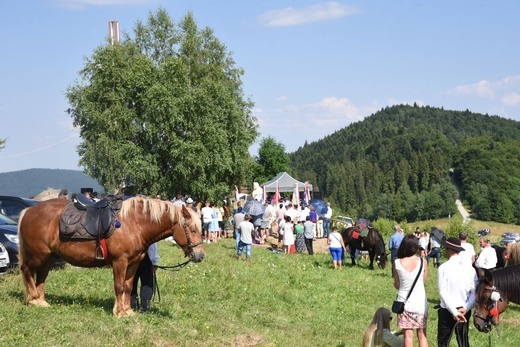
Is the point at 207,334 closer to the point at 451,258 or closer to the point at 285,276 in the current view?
the point at 451,258

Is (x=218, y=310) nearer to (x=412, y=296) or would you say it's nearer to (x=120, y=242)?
(x=120, y=242)

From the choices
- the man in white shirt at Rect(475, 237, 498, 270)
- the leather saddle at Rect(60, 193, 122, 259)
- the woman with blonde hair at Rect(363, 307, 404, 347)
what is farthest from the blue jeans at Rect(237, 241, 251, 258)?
the woman with blonde hair at Rect(363, 307, 404, 347)

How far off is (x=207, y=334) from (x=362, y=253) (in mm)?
17993

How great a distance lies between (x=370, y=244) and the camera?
23.8 meters


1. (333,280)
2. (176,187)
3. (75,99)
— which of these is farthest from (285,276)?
(75,99)

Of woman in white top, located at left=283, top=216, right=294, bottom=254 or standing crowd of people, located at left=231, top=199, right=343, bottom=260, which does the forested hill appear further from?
woman in white top, located at left=283, top=216, right=294, bottom=254

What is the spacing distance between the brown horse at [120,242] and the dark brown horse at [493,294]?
437 cm

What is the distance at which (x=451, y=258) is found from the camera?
8.39 m

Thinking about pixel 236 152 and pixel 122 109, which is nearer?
pixel 122 109

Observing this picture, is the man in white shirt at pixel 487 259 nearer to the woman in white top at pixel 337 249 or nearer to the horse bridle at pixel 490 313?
the woman in white top at pixel 337 249

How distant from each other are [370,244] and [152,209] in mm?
14907

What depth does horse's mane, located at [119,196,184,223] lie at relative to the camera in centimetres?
1025

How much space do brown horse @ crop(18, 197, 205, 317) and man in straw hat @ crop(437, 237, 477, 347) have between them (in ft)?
13.0

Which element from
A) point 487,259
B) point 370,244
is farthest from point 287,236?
point 487,259
